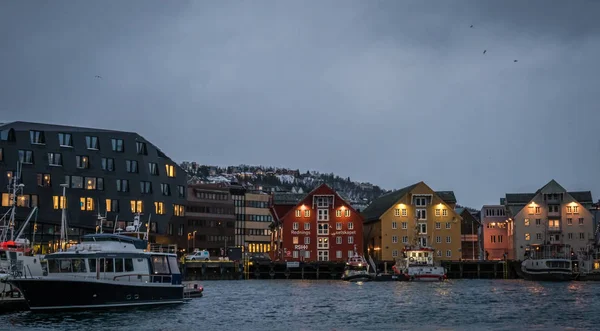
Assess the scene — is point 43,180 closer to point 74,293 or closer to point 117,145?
point 117,145

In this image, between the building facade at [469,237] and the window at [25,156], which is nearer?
the window at [25,156]

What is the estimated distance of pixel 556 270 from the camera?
108m

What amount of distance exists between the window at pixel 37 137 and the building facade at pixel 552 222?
7149cm

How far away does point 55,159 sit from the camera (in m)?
99.1

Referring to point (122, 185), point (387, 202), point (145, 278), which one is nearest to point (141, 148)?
point (122, 185)

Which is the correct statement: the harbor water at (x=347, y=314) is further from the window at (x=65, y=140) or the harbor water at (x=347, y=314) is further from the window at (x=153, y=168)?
the window at (x=153, y=168)

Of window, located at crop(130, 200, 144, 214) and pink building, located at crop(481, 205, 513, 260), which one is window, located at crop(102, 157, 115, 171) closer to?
window, located at crop(130, 200, 144, 214)

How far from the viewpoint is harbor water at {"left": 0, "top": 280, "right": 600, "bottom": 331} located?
149ft

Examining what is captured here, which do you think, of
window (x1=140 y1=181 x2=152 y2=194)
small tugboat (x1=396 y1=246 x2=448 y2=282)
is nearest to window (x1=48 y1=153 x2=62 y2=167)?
window (x1=140 y1=181 x2=152 y2=194)

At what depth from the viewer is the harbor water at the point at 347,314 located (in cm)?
4556

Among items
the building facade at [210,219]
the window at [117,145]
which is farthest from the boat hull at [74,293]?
the building facade at [210,219]

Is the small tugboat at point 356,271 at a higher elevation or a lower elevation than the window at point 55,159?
lower

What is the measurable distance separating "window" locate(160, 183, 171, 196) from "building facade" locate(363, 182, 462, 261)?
33479 millimetres

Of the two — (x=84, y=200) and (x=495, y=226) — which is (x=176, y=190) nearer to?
(x=84, y=200)
